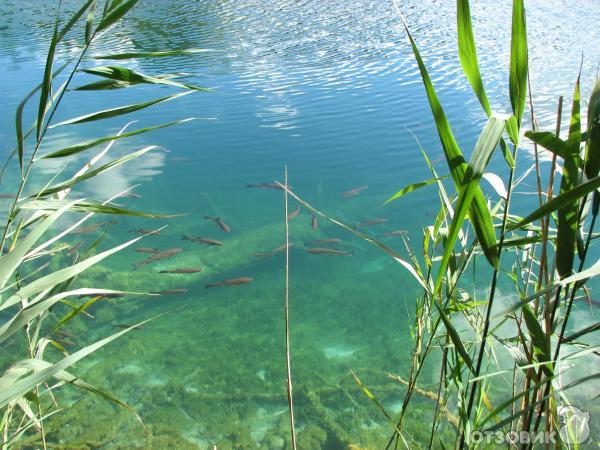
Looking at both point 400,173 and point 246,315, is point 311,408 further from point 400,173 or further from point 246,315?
point 400,173

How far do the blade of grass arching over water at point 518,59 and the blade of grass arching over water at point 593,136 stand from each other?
0.37ft

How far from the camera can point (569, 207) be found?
3.01 ft

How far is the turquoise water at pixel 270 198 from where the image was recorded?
351 cm

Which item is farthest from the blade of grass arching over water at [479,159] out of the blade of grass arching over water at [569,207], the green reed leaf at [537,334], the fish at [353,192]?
the fish at [353,192]

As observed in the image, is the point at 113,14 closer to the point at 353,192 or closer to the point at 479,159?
the point at 479,159

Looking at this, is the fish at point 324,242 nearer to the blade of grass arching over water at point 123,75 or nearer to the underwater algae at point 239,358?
the underwater algae at point 239,358

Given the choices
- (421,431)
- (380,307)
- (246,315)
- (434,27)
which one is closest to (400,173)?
(380,307)

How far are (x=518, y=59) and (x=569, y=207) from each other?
28cm

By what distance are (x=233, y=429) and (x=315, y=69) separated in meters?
7.83

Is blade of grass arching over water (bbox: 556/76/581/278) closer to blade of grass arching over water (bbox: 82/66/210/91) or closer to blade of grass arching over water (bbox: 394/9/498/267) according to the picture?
blade of grass arching over water (bbox: 394/9/498/267)

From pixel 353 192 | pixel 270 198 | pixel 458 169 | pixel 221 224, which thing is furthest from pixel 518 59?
pixel 270 198

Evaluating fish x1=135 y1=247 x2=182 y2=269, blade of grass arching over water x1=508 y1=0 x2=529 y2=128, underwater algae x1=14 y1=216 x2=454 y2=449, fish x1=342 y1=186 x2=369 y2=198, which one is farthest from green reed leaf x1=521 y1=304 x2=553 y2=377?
fish x1=342 y1=186 x2=369 y2=198

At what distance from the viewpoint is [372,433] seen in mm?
3203

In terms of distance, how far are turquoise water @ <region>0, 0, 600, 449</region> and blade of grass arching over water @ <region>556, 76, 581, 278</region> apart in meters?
0.78
